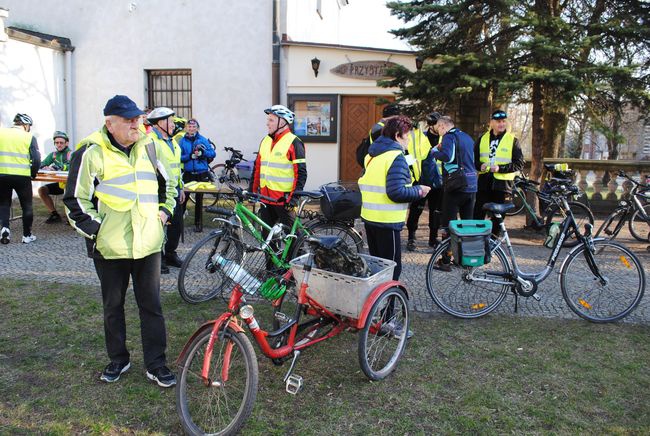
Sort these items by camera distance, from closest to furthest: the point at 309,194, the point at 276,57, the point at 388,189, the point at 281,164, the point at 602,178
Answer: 1. the point at 388,189
2. the point at 309,194
3. the point at 281,164
4. the point at 602,178
5. the point at 276,57

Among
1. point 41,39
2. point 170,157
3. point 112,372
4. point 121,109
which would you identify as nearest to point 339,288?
point 112,372

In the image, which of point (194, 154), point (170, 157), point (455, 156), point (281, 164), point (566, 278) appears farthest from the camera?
point (194, 154)

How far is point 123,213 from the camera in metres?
3.39

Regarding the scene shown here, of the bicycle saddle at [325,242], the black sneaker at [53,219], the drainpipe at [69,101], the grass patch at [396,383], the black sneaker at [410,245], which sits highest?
the drainpipe at [69,101]

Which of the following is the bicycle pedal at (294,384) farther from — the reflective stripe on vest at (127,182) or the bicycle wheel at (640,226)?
the bicycle wheel at (640,226)

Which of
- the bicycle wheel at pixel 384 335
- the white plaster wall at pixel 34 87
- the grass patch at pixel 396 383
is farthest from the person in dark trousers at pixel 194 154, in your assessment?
the white plaster wall at pixel 34 87

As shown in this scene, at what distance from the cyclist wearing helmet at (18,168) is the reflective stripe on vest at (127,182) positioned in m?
5.10

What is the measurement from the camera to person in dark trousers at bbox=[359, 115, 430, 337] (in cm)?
422

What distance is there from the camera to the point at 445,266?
506cm

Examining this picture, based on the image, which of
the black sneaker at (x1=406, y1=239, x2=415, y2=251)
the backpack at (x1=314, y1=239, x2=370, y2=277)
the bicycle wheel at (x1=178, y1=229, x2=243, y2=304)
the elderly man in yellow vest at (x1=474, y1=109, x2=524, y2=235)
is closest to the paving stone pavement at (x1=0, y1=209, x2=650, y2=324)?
the black sneaker at (x1=406, y1=239, x2=415, y2=251)

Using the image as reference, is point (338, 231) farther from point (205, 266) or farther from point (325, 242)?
point (325, 242)

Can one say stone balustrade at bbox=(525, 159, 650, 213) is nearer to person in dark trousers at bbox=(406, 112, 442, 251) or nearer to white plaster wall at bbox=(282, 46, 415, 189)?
person in dark trousers at bbox=(406, 112, 442, 251)

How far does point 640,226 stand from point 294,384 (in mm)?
7642

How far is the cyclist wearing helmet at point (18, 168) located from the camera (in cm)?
746
